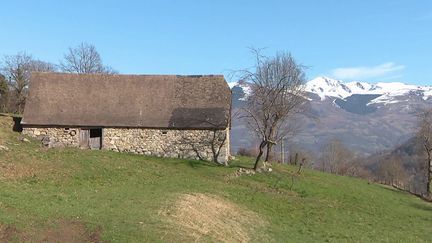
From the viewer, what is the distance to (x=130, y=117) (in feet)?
150

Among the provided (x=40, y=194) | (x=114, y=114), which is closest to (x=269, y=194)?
(x=40, y=194)

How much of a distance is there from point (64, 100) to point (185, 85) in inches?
459

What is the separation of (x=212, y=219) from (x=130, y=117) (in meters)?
24.2

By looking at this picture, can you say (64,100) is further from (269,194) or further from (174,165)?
(269,194)

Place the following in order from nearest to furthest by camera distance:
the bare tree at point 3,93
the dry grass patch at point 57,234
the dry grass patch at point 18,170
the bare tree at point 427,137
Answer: the dry grass patch at point 57,234
the dry grass patch at point 18,170
the bare tree at point 427,137
the bare tree at point 3,93

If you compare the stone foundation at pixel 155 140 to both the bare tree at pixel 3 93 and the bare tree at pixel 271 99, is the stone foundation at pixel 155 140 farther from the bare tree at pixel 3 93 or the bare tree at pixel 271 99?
the bare tree at pixel 3 93

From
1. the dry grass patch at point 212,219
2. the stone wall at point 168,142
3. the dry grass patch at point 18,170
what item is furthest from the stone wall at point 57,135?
the dry grass patch at point 212,219

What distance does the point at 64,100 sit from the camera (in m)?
46.9

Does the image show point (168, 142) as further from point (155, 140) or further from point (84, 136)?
Result: point (84, 136)

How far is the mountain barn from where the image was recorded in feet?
147

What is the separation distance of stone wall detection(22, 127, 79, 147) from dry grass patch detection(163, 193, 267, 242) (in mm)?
Answer: 20676

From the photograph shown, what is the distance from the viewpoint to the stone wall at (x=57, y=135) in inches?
1748

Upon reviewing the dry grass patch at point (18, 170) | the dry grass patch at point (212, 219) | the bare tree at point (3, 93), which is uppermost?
the bare tree at point (3, 93)

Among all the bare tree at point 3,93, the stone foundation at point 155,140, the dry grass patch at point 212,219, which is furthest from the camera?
the bare tree at point 3,93
